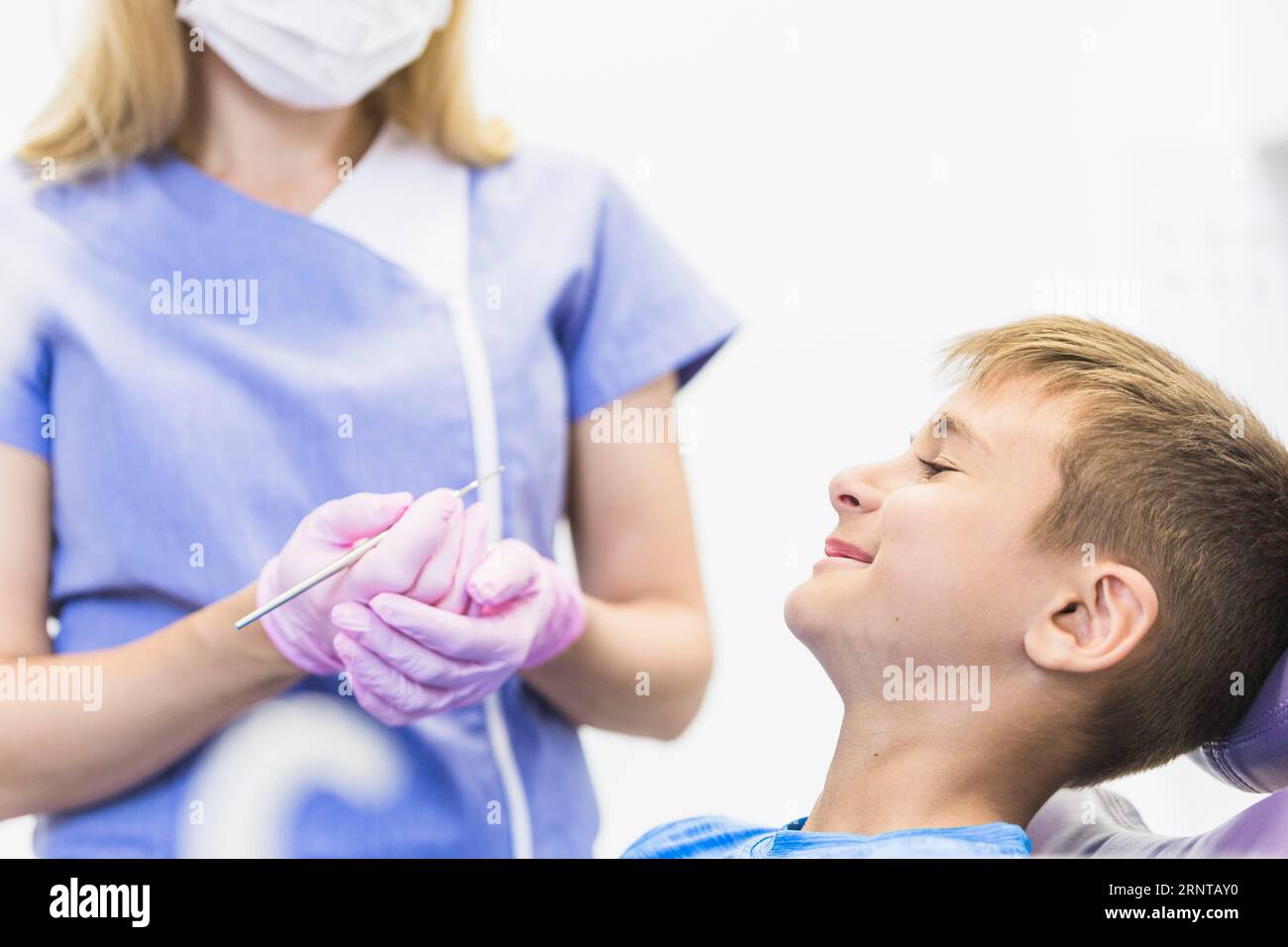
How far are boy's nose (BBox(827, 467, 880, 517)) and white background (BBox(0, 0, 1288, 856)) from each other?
281 millimetres

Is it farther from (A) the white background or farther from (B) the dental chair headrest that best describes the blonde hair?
(B) the dental chair headrest

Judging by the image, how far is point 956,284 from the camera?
1.27 metres

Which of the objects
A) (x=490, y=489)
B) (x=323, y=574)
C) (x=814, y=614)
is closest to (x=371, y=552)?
(x=323, y=574)

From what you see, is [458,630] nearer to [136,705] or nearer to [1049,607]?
[136,705]

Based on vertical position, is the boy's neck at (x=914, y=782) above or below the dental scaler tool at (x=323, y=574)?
below

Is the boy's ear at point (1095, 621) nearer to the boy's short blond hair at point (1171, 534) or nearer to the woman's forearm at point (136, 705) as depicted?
the boy's short blond hair at point (1171, 534)

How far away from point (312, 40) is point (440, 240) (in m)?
0.21

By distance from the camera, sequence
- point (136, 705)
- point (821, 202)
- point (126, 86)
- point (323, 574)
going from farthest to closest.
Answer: point (821, 202) < point (126, 86) < point (136, 705) < point (323, 574)

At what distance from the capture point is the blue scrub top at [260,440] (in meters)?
1.03

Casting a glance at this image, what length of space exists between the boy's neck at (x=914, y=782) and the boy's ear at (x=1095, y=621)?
87mm

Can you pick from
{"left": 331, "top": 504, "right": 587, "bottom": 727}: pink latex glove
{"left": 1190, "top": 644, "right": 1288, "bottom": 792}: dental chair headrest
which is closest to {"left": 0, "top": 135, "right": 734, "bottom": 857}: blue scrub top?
{"left": 331, "top": 504, "right": 587, "bottom": 727}: pink latex glove

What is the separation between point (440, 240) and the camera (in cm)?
115

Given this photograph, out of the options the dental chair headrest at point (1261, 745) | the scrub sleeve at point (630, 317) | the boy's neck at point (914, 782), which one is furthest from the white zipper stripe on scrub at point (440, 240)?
the dental chair headrest at point (1261, 745)
